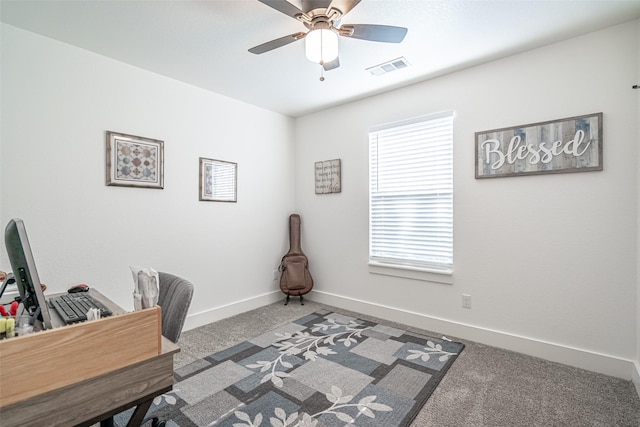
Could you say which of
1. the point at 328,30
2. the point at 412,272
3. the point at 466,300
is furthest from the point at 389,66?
the point at 466,300

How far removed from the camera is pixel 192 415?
179cm

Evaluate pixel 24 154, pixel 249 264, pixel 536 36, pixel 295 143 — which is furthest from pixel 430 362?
pixel 24 154

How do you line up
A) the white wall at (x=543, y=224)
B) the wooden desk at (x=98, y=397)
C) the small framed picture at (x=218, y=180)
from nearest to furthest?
the wooden desk at (x=98, y=397)
the white wall at (x=543, y=224)
the small framed picture at (x=218, y=180)

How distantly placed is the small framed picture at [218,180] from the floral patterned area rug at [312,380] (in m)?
1.61

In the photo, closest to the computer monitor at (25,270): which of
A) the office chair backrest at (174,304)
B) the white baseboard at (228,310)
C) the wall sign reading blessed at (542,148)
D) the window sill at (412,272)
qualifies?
the office chair backrest at (174,304)

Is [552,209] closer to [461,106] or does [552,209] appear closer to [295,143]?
[461,106]

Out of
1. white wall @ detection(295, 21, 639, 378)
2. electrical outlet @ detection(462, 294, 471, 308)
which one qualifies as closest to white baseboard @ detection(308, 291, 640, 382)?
white wall @ detection(295, 21, 639, 378)

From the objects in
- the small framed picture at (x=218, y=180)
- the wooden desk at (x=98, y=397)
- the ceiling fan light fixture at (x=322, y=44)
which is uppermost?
the ceiling fan light fixture at (x=322, y=44)

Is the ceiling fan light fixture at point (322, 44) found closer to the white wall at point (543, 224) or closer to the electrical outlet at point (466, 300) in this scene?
the white wall at point (543, 224)

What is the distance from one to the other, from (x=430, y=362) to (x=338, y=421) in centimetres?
103

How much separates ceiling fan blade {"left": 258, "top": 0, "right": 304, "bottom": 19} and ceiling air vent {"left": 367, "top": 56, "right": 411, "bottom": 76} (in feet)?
4.04

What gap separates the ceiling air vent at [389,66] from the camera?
2666 mm

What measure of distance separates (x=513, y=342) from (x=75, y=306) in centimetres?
320

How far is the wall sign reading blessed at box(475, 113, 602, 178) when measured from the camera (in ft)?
7.42
